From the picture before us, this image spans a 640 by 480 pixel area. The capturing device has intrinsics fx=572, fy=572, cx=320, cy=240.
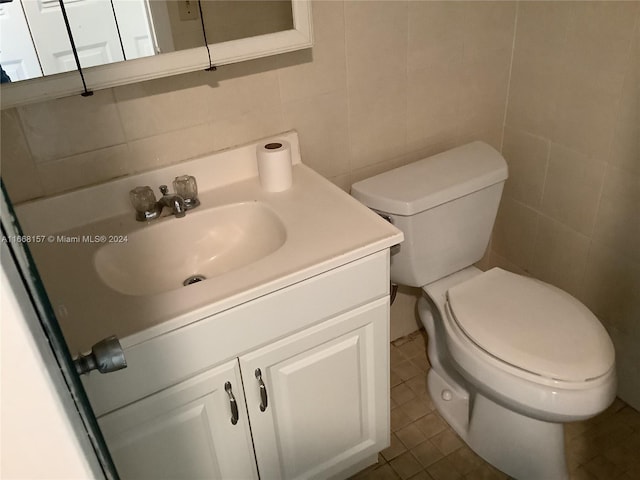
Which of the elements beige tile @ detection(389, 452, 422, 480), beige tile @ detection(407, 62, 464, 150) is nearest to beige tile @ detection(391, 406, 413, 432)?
beige tile @ detection(389, 452, 422, 480)

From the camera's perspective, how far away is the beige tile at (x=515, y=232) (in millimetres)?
1879

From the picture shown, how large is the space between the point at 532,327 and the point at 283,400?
0.65 meters

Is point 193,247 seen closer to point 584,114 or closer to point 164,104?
point 164,104

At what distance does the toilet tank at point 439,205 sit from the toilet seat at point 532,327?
11 cm

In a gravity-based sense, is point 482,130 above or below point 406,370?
above

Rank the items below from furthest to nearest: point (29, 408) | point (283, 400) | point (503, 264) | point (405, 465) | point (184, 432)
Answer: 1. point (503, 264)
2. point (405, 465)
3. point (283, 400)
4. point (184, 432)
5. point (29, 408)

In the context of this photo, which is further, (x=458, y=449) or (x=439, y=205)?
(x=458, y=449)

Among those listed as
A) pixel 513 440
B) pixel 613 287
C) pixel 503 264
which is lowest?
pixel 513 440

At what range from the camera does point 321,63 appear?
4.78ft

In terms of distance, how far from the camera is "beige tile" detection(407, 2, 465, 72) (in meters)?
1.53

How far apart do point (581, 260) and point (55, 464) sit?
5.41ft

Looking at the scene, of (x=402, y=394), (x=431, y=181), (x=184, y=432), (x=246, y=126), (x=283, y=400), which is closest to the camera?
(x=184, y=432)

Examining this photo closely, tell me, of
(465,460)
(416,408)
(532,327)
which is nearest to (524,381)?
(532,327)

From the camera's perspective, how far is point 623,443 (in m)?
1.67
